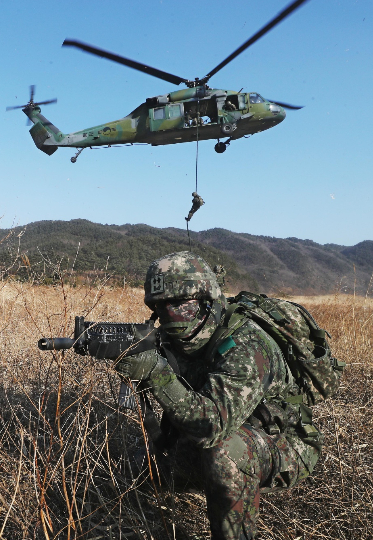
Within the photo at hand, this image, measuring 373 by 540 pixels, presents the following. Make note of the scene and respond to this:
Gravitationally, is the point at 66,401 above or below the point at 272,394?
below

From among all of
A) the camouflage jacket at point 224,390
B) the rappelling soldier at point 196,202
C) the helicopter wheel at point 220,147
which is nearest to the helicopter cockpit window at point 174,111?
the helicopter wheel at point 220,147

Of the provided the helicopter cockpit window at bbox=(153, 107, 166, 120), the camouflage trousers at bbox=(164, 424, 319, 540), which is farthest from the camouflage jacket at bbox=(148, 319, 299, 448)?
the helicopter cockpit window at bbox=(153, 107, 166, 120)

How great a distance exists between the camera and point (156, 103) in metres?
12.1

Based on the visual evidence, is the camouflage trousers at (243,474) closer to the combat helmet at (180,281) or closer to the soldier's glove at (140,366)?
the soldier's glove at (140,366)

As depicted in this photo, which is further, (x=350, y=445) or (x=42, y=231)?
(x=42, y=231)

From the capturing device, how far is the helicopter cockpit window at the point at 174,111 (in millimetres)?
11961

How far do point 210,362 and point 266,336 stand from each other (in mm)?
338

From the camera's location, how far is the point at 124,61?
9.66 meters

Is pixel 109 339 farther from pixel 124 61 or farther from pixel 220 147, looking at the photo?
pixel 220 147

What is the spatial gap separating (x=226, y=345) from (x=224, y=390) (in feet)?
0.87

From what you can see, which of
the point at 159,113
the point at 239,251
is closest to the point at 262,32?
the point at 159,113

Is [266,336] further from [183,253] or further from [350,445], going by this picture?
[350,445]

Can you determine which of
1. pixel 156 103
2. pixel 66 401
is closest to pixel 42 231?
pixel 156 103

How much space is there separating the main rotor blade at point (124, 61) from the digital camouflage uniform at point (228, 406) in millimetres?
7913
